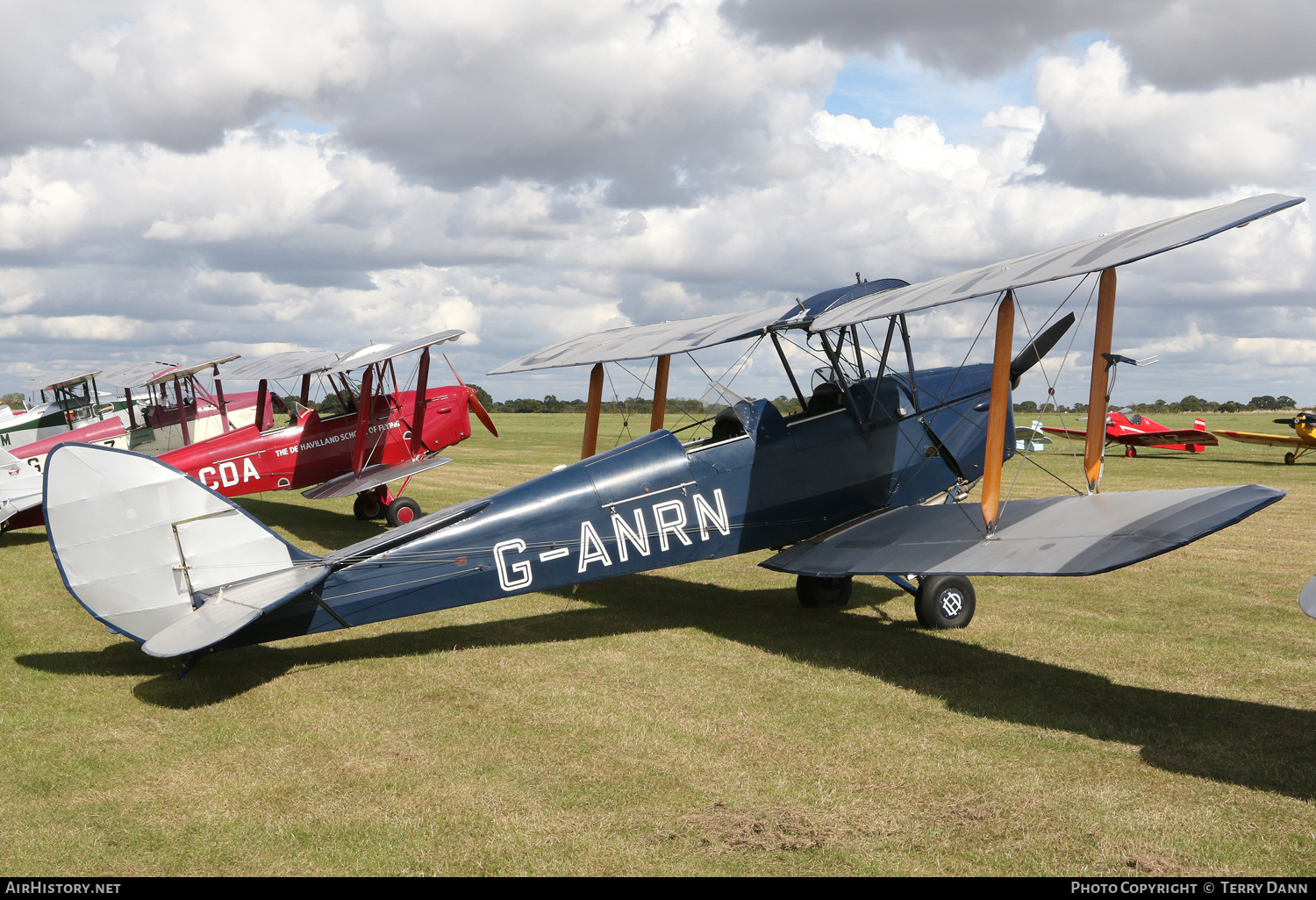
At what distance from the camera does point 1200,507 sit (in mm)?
5363

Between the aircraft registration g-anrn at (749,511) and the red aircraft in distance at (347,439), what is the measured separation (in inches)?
211

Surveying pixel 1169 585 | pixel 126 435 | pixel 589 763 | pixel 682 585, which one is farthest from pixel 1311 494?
pixel 126 435

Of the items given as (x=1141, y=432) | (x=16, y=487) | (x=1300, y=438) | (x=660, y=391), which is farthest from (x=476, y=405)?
(x=1300, y=438)

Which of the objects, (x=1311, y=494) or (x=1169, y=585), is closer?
(x=1169, y=585)

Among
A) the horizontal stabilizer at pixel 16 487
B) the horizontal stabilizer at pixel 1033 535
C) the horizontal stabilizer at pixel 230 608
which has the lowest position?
the horizontal stabilizer at pixel 1033 535

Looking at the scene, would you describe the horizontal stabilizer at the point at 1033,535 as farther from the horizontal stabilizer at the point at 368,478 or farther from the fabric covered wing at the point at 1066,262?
the horizontal stabilizer at the point at 368,478

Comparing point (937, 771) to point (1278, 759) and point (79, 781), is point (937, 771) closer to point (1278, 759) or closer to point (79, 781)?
point (1278, 759)

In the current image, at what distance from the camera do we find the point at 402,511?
13.8 meters

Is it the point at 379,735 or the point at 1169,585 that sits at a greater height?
the point at 379,735

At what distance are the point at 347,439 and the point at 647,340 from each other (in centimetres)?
729

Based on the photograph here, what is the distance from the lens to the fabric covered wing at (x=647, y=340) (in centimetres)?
780

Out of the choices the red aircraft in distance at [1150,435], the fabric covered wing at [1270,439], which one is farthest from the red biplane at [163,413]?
the fabric covered wing at [1270,439]

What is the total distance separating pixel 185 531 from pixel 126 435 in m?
13.6

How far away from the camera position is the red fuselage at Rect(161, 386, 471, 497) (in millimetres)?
13094
